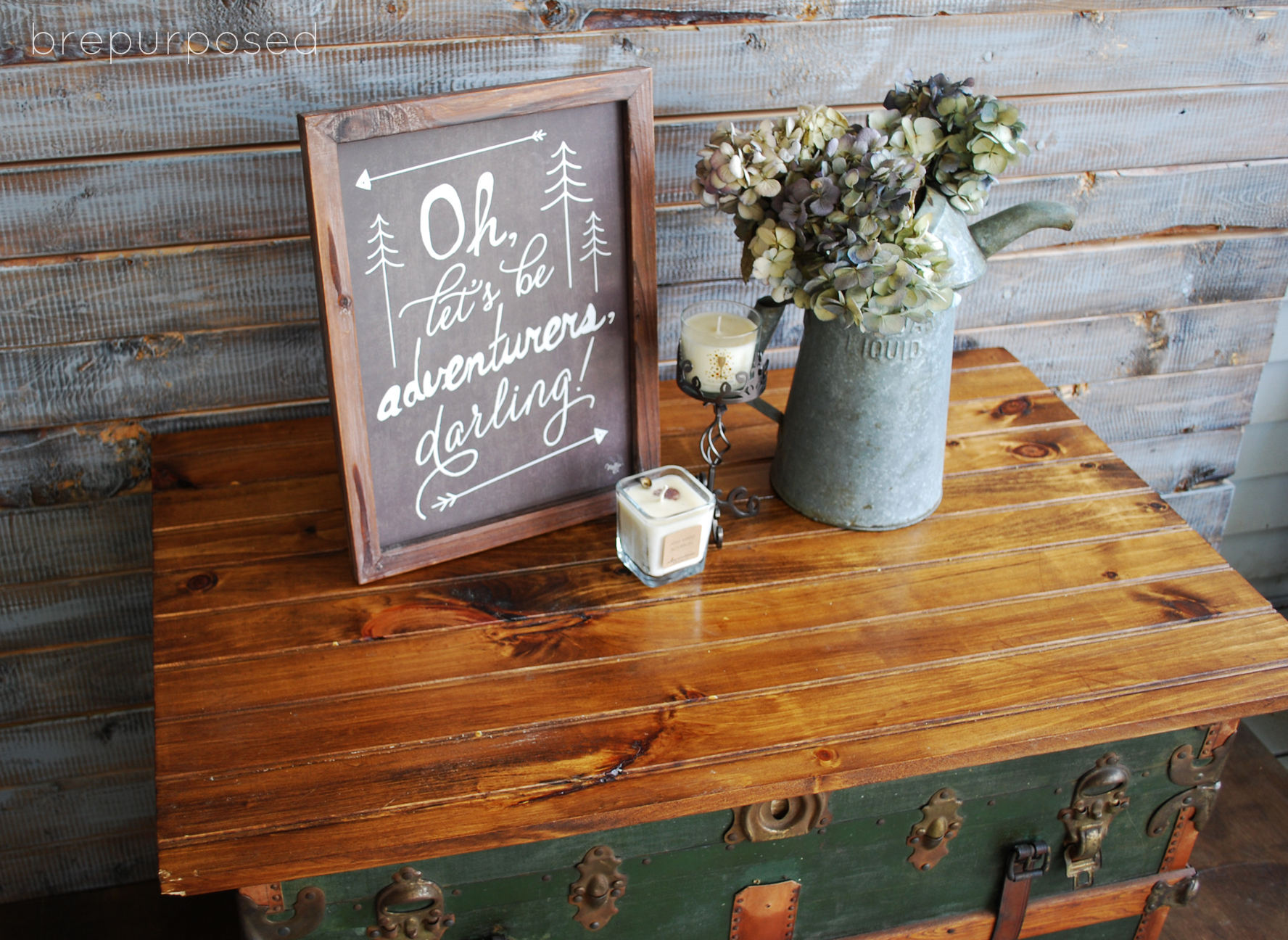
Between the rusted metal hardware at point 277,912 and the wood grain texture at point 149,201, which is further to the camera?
the wood grain texture at point 149,201

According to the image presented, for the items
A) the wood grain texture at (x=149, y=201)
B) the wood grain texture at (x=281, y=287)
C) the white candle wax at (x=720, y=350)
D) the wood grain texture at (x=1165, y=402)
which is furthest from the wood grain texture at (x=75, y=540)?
the wood grain texture at (x=1165, y=402)

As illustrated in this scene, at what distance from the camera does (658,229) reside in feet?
4.15

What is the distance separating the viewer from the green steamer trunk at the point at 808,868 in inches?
33.5

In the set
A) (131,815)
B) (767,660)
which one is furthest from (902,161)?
(131,815)

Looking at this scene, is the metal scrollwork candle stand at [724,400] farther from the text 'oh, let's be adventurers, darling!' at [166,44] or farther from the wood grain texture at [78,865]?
the wood grain texture at [78,865]

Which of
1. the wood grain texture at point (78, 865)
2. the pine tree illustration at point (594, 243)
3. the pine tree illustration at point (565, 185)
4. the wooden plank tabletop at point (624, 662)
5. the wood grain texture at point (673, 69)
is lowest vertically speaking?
the wood grain texture at point (78, 865)

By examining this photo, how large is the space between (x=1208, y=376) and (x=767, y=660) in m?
1.05

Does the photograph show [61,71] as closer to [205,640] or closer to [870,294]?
[205,640]

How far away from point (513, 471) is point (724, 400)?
0.23 metres

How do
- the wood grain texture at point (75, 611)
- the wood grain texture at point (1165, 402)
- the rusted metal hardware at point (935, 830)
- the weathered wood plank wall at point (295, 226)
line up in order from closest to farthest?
the rusted metal hardware at point (935, 830) → the weathered wood plank wall at point (295, 226) → the wood grain texture at point (75, 611) → the wood grain texture at point (1165, 402)

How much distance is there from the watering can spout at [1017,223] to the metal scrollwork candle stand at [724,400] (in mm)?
255

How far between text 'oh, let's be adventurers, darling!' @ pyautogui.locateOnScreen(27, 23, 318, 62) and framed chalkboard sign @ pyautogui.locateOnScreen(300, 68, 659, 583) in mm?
276

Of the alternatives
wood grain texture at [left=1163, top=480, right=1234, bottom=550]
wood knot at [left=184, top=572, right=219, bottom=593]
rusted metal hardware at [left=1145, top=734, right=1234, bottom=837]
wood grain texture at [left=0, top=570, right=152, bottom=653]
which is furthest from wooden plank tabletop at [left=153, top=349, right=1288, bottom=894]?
wood grain texture at [left=1163, top=480, right=1234, bottom=550]

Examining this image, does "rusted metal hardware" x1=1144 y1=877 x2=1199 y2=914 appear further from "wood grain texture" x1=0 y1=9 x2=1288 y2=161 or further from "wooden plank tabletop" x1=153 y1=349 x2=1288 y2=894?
"wood grain texture" x1=0 y1=9 x2=1288 y2=161
